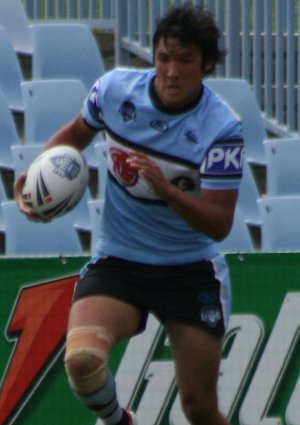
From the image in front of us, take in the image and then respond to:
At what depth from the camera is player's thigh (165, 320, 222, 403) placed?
16.7ft

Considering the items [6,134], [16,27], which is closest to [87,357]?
[6,134]

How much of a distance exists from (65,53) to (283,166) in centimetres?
193

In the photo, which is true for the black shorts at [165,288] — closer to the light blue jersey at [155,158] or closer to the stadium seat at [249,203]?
the light blue jersey at [155,158]

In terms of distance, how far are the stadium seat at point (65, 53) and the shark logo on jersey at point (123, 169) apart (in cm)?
390

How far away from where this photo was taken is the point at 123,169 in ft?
16.4

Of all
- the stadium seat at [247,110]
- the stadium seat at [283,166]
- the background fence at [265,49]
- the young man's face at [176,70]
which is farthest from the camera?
the background fence at [265,49]

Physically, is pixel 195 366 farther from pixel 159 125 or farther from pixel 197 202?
pixel 159 125

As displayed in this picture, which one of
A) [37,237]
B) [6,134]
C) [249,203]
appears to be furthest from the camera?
[6,134]

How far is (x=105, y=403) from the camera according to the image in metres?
5.01

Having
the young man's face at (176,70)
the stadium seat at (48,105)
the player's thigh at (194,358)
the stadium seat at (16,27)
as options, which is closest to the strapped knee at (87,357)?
the player's thigh at (194,358)

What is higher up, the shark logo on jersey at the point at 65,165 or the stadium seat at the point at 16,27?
the shark logo on jersey at the point at 65,165

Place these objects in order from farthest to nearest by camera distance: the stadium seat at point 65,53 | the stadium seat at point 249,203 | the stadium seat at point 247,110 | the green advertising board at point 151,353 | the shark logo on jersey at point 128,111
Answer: the stadium seat at point 65,53 → the stadium seat at point 247,110 → the stadium seat at point 249,203 → the green advertising board at point 151,353 → the shark logo on jersey at point 128,111

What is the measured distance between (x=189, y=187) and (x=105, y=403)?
75 cm

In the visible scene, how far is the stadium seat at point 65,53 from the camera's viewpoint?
8.86 meters
